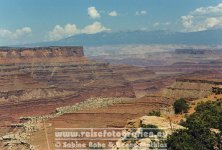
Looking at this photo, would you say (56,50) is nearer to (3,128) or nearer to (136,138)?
(3,128)

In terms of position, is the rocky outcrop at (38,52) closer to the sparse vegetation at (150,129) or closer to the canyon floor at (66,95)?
the canyon floor at (66,95)

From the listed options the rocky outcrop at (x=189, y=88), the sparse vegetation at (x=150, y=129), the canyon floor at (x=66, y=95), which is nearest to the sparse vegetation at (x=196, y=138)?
the sparse vegetation at (x=150, y=129)

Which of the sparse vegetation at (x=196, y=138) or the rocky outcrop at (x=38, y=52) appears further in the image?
the rocky outcrop at (x=38, y=52)

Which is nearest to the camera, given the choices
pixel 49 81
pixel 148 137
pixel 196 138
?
pixel 196 138

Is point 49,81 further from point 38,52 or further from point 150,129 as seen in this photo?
point 150,129

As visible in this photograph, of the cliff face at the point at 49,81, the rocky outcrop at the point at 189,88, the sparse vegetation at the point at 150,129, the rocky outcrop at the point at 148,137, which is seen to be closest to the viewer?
the rocky outcrop at the point at 148,137

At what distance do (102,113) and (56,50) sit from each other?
99.9 m

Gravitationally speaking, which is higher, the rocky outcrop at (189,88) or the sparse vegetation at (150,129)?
the rocky outcrop at (189,88)

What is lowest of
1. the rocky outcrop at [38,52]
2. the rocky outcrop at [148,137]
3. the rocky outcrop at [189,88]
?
the rocky outcrop at [148,137]

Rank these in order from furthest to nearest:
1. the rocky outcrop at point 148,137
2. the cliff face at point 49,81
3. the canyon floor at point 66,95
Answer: the cliff face at point 49,81 < the canyon floor at point 66,95 < the rocky outcrop at point 148,137

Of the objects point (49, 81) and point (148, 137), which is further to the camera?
point (49, 81)

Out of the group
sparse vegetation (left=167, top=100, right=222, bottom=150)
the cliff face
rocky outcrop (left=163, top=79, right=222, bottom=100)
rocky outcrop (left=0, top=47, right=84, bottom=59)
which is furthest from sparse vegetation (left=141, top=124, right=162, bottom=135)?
rocky outcrop (left=0, top=47, right=84, bottom=59)

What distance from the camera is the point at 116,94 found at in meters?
160

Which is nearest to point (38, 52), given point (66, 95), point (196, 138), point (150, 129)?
point (66, 95)
